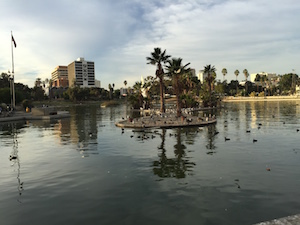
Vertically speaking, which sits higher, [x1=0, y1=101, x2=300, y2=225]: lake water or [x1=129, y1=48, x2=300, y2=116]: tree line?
[x1=129, y1=48, x2=300, y2=116]: tree line

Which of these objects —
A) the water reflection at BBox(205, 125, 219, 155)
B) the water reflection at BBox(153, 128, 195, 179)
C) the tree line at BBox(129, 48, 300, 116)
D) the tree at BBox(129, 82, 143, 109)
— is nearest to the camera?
the water reflection at BBox(153, 128, 195, 179)

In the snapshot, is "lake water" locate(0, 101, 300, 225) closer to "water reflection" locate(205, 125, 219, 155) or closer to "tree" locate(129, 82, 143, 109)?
"water reflection" locate(205, 125, 219, 155)

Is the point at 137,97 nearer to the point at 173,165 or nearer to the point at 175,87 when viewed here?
the point at 175,87

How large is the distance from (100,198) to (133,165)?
18.1ft

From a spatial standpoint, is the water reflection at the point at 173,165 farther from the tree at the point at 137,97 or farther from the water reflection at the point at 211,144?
the tree at the point at 137,97

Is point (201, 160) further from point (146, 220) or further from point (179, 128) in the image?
point (179, 128)

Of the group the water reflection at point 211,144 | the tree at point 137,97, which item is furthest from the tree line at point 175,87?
the water reflection at point 211,144

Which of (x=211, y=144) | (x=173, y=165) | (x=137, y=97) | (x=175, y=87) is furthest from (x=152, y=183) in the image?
(x=137, y=97)

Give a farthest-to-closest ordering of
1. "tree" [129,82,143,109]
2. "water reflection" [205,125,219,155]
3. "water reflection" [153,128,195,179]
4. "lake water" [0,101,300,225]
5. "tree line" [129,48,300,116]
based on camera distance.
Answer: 1. "tree" [129,82,143,109]
2. "tree line" [129,48,300,116]
3. "water reflection" [205,125,219,155]
4. "water reflection" [153,128,195,179]
5. "lake water" [0,101,300,225]

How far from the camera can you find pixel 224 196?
11.7 m

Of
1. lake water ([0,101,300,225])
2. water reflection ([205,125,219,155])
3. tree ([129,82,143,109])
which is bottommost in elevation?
lake water ([0,101,300,225])

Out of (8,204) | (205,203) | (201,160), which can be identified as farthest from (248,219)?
(8,204)

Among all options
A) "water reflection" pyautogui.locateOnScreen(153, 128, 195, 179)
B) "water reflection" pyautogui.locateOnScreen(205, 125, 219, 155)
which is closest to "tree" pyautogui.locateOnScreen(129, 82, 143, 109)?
"water reflection" pyautogui.locateOnScreen(205, 125, 219, 155)

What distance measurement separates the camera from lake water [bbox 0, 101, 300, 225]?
10.3 meters
